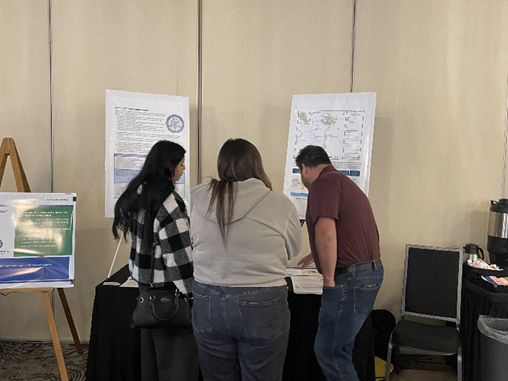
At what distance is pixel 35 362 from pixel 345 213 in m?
2.33

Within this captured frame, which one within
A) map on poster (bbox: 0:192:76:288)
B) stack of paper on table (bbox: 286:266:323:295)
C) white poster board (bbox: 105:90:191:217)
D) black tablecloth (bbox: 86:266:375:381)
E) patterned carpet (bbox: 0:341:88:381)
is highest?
white poster board (bbox: 105:90:191:217)

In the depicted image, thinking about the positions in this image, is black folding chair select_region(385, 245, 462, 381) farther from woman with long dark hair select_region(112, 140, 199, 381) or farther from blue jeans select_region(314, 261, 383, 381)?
woman with long dark hair select_region(112, 140, 199, 381)

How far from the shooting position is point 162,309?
1800 mm

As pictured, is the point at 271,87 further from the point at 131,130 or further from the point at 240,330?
the point at 240,330

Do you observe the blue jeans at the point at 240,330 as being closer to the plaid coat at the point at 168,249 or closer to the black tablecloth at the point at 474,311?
the plaid coat at the point at 168,249

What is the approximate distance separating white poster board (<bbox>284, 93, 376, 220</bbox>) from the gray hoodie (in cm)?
131

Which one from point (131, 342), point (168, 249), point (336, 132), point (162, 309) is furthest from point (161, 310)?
point (336, 132)

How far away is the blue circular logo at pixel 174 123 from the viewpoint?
2.93 meters

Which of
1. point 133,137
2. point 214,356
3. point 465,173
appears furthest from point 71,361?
point 465,173

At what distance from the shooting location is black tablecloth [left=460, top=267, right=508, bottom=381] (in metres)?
2.41

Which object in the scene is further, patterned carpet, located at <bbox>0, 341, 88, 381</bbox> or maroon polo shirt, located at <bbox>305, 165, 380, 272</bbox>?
patterned carpet, located at <bbox>0, 341, 88, 381</bbox>

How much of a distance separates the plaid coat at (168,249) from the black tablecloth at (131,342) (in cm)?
52

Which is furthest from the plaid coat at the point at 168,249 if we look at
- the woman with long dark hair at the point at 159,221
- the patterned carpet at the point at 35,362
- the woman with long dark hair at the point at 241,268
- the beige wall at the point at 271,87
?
the beige wall at the point at 271,87

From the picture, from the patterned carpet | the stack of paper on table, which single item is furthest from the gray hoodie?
the patterned carpet
